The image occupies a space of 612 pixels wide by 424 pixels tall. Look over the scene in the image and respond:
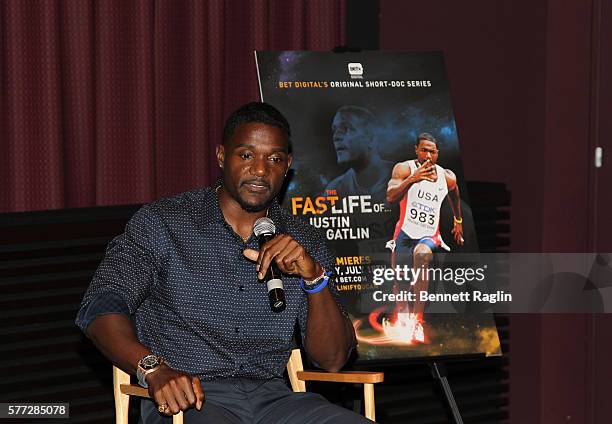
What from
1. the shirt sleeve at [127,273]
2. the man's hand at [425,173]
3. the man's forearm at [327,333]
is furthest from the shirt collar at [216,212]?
the man's hand at [425,173]

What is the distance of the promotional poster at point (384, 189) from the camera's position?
3441mm

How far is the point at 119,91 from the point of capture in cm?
395

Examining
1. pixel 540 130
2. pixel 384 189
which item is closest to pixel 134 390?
pixel 384 189

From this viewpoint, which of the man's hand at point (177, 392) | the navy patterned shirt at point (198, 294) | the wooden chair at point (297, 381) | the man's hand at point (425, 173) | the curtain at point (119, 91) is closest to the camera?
the man's hand at point (177, 392)

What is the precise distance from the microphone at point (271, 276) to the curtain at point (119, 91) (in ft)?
4.60

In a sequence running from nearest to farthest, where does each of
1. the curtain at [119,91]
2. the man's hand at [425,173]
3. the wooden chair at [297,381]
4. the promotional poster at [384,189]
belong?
the wooden chair at [297,381], the promotional poster at [384,189], the man's hand at [425,173], the curtain at [119,91]

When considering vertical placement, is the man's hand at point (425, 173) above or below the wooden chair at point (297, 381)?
above

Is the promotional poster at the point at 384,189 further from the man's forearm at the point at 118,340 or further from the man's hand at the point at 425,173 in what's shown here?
the man's forearm at the point at 118,340

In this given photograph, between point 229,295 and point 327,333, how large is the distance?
28cm

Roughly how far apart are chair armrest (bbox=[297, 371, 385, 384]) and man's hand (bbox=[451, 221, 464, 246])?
33.6 inches

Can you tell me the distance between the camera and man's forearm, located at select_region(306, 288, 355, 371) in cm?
279

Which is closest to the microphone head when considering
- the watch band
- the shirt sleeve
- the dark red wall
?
the shirt sleeve

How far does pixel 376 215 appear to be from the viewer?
11.5ft

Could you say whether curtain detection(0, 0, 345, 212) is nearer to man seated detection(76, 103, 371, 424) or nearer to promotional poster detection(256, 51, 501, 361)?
promotional poster detection(256, 51, 501, 361)
